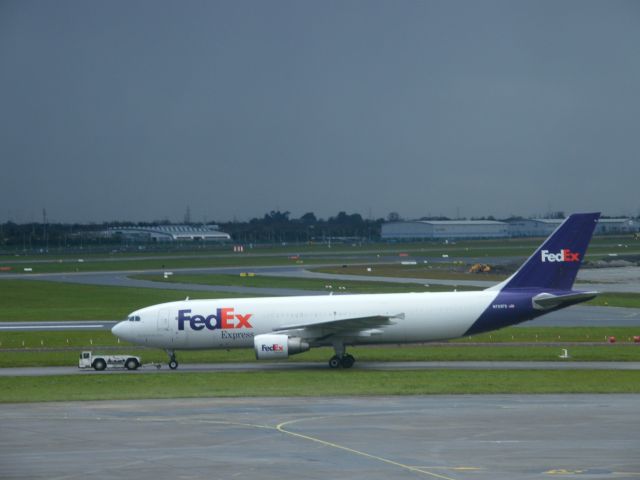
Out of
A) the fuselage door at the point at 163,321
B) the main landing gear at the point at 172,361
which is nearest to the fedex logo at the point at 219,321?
the fuselage door at the point at 163,321

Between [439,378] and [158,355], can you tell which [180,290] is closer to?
[158,355]

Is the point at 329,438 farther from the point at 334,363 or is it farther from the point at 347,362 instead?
the point at 334,363

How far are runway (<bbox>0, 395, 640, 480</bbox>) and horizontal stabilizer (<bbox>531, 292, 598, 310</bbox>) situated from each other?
12464 mm

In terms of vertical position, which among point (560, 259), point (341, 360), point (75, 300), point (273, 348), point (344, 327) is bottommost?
point (341, 360)

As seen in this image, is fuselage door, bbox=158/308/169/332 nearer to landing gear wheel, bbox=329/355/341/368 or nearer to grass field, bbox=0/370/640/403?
grass field, bbox=0/370/640/403

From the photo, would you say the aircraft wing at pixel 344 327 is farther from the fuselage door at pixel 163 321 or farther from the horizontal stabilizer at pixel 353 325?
the fuselage door at pixel 163 321

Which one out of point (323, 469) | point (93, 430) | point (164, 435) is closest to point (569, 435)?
point (323, 469)

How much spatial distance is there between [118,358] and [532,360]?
22.0 meters

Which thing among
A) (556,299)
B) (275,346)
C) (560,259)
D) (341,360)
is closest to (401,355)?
(341,360)

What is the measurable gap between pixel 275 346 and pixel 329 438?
20.1 meters

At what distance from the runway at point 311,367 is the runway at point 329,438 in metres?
10.5

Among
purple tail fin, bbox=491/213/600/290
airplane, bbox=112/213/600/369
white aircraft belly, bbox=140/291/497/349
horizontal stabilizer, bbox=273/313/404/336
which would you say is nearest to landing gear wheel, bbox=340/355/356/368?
airplane, bbox=112/213/600/369

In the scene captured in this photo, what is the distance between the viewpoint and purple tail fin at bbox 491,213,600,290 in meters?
52.2

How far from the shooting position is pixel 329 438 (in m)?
30.7
